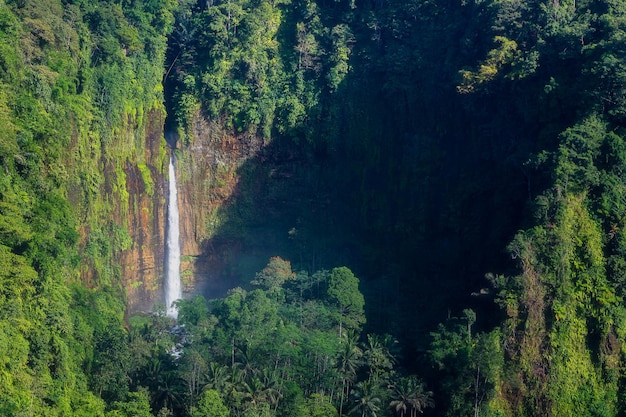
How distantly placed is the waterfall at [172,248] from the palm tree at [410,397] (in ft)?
57.4

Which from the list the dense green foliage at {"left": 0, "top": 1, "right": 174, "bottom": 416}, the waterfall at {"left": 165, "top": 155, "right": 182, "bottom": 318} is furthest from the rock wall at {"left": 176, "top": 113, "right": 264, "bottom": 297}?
the dense green foliage at {"left": 0, "top": 1, "right": 174, "bottom": 416}

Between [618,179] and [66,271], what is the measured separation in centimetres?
2367

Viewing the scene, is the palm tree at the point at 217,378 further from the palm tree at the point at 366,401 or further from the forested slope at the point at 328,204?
the palm tree at the point at 366,401

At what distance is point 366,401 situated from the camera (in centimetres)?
4159

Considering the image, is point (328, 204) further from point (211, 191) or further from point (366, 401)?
point (366, 401)

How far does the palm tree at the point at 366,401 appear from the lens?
1638 inches

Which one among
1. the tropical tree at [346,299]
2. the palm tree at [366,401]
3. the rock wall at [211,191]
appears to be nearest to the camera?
the palm tree at [366,401]

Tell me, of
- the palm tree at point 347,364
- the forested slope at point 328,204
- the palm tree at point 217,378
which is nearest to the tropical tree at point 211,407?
the forested slope at point 328,204

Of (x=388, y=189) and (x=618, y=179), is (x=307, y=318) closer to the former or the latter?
(x=388, y=189)

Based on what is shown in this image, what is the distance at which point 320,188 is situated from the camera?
189 feet

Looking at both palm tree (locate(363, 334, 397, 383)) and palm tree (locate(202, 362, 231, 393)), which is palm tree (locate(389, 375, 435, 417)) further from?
palm tree (locate(202, 362, 231, 393))

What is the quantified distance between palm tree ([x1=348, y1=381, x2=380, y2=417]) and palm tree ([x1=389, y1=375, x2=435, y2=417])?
71 centimetres

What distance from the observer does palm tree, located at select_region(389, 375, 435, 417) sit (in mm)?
41938

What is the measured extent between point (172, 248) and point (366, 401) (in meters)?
18.9
